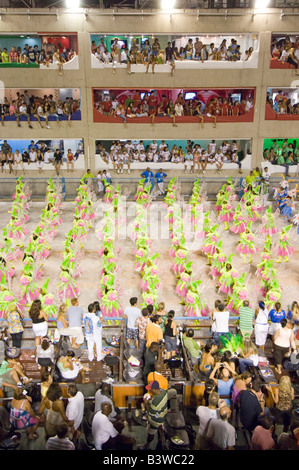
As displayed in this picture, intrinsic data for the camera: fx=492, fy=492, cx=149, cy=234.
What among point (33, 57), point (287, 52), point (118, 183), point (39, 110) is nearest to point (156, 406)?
point (118, 183)

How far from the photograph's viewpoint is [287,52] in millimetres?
19562

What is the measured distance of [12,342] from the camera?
30.0 feet

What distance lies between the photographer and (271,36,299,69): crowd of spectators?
1945 cm

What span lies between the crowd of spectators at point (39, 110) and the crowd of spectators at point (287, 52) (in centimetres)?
825

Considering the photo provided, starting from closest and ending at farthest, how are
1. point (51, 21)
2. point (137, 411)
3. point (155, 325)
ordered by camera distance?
point (137, 411)
point (155, 325)
point (51, 21)

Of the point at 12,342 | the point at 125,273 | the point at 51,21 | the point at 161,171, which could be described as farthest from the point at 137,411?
the point at 51,21

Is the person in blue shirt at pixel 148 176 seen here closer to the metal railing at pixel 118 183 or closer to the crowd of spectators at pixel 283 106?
the metal railing at pixel 118 183

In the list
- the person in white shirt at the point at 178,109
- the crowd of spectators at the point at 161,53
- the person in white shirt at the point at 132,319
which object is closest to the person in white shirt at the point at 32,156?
the crowd of spectators at the point at 161,53

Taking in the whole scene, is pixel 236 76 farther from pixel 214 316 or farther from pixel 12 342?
pixel 12 342

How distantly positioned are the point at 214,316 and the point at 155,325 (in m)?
1.22

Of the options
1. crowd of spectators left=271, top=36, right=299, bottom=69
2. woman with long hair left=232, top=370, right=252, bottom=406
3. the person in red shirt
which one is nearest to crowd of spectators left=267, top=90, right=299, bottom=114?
crowd of spectators left=271, top=36, right=299, bottom=69

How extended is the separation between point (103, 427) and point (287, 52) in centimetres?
1750

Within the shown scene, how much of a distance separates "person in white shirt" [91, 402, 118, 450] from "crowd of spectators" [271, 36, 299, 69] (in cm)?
1704
